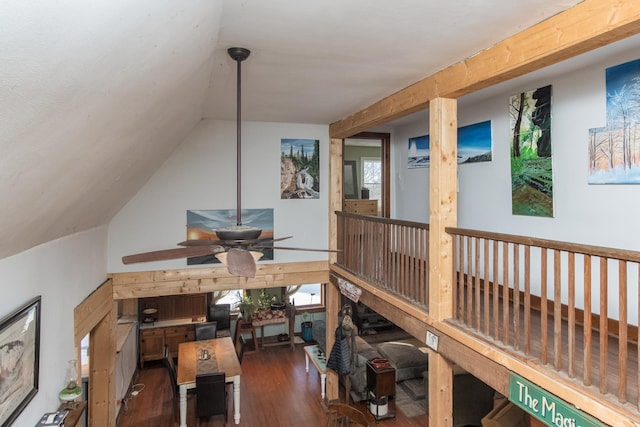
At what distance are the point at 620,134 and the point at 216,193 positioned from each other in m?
4.62

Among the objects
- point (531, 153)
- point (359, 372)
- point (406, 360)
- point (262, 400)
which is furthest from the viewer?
point (406, 360)

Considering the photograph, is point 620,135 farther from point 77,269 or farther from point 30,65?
point 77,269

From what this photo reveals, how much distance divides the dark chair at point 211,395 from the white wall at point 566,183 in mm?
4192

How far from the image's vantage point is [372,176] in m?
8.13

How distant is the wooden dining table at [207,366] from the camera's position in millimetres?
6008

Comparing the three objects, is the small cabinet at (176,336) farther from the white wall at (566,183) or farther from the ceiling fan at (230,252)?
the ceiling fan at (230,252)

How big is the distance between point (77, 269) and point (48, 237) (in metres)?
0.98

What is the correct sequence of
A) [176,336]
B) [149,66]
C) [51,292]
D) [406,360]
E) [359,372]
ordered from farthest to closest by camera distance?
[176,336], [406,360], [359,372], [51,292], [149,66]

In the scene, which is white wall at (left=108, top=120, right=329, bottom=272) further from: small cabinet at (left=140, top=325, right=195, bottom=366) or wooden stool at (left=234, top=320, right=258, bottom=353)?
wooden stool at (left=234, top=320, right=258, bottom=353)

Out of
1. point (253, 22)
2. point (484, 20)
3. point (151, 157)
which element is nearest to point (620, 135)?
point (484, 20)

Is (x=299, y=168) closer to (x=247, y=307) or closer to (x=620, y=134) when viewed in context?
(x=620, y=134)

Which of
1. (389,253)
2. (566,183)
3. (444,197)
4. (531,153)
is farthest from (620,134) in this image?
(389,253)

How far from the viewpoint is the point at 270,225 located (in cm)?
586

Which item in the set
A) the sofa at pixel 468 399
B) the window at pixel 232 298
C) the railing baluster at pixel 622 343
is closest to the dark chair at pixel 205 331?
the window at pixel 232 298
